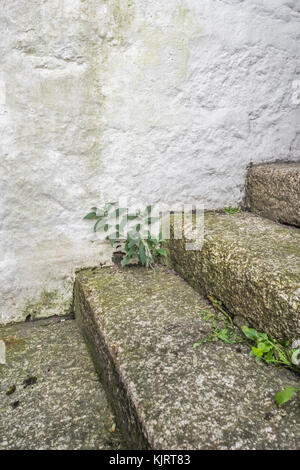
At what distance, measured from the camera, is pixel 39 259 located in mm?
1677

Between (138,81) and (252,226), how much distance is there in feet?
3.15

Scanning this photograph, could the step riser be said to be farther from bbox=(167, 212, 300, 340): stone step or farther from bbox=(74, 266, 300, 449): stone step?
bbox=(167, 212, 300, 340): stone step

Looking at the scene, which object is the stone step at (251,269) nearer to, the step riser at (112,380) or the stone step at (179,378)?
the stone step at (179,378)

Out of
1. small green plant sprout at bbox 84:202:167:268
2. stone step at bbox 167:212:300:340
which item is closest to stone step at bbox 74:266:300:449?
stone step at bbox 167:212:300:340

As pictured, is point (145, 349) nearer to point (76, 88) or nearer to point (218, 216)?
point (218, 216)

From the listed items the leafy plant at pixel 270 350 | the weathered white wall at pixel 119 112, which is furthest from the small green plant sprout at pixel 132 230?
the leafy plant at pixel 270 350

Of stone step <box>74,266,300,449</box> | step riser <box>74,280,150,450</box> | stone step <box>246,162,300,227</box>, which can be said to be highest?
stone step <box>246,162,300,227</box>

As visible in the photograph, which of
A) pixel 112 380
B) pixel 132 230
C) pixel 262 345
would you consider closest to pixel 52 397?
pixel 112 380

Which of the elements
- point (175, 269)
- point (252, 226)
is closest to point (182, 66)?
point (252, 226)

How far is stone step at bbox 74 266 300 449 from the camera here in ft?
2.58

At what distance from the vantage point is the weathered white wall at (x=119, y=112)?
59.2 inches

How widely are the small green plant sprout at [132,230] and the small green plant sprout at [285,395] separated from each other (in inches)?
37.2

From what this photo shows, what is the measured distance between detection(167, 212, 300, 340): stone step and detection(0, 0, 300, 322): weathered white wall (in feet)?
1.35

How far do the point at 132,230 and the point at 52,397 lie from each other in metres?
0.92
